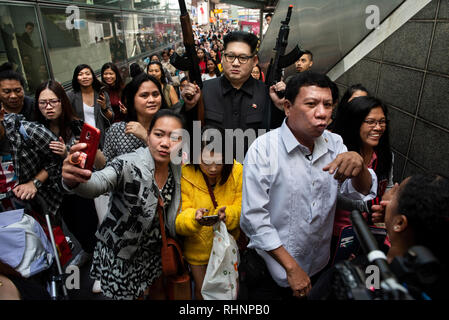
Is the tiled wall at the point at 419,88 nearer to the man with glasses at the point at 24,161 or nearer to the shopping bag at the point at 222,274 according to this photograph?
the shopping bag at the point at 222,274

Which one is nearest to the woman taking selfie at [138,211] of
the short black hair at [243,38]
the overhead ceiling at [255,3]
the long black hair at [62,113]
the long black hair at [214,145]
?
the long black hair at [214,145]

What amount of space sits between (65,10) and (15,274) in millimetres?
5452

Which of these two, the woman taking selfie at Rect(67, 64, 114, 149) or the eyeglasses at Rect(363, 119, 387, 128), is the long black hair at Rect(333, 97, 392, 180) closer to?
the eyeglasses at Rect(363, 119, 387, 128)

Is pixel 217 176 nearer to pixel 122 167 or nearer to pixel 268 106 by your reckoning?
pixel 122 167

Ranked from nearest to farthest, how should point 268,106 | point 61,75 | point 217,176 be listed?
point 217,176 < point 268,106 < point 61,75

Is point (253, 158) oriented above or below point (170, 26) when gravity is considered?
below

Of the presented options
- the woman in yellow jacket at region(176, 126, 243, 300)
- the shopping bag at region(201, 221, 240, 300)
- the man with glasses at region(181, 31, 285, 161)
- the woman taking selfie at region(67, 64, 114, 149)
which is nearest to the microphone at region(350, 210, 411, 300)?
the shopping bag at region(201, 221, 240, 300)

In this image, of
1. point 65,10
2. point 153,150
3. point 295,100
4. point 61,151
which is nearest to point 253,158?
point 295,100

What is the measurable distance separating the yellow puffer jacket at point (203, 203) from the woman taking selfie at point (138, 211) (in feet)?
0.24

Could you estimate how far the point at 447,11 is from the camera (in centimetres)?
264

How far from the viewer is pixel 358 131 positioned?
2176 millimetres

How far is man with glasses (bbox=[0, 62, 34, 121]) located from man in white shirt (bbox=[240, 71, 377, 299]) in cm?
235

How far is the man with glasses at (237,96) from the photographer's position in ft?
7.72

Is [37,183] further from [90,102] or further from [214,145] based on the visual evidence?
[90,102]
